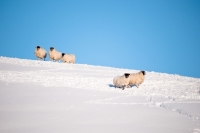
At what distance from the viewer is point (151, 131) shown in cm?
634

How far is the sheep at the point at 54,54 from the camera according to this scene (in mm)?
27977

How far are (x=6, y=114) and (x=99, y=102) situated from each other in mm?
4201

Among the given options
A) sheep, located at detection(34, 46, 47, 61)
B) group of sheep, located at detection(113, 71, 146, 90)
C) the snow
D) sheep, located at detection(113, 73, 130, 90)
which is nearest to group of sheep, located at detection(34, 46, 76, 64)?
sheep, located at detection(34, 46, 47, 61)

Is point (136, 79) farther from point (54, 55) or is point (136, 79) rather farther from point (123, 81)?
point (54, 55)

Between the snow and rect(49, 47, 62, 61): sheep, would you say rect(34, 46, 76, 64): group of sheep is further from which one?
the snow

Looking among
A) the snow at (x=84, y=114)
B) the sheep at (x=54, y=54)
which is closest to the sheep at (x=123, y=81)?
the snow at (x=84, y=114)

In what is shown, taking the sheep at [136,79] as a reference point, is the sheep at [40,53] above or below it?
above

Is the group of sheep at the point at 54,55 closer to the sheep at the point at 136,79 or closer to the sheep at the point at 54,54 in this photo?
the sheep at the point at 54,54

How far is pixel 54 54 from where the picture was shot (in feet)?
92.7

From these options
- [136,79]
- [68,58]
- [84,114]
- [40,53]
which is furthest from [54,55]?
[84,114]

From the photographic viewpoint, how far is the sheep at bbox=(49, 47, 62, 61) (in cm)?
2798

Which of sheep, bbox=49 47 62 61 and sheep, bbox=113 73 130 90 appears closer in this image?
sheep, bbox=113 73 130 90

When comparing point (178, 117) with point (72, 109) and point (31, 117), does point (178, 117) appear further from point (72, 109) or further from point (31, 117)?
point (31, 117)

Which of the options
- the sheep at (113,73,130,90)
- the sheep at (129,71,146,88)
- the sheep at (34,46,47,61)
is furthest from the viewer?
the sheep at (34,46,47,61)
